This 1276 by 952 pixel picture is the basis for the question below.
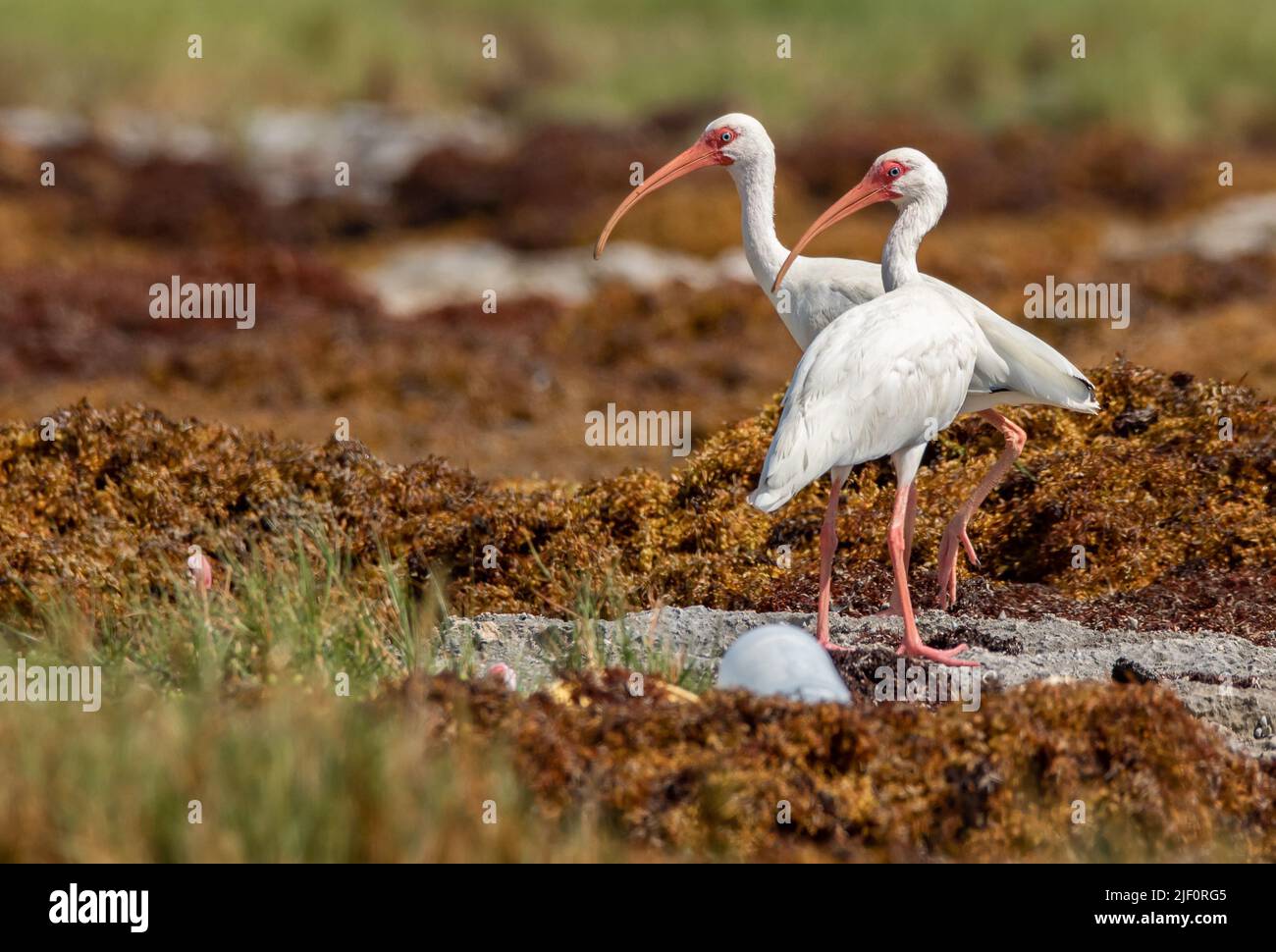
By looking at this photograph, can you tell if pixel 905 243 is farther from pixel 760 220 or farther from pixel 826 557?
pixel 826 557

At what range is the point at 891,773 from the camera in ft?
17.5

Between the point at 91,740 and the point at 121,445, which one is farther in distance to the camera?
the point at 121,445

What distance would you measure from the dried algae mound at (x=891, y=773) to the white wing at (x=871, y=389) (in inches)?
50.1

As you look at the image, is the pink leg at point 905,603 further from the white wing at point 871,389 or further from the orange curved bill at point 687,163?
the orange curved bill at point 687,163

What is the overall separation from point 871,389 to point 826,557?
692 millimetres

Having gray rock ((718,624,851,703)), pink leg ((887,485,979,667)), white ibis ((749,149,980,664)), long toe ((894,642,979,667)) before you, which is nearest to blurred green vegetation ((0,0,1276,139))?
white ibis ((749,149,980,664))

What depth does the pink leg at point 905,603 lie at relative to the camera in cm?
669

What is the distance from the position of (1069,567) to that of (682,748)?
3403 mm

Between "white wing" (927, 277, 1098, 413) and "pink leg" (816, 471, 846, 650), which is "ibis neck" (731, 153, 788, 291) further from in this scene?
"pink leg" (816, 471, 846, 650)

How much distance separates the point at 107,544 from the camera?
8.73m

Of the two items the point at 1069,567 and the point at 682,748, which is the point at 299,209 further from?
the point at 682,748

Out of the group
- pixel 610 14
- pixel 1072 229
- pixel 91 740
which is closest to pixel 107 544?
pixel 91 740

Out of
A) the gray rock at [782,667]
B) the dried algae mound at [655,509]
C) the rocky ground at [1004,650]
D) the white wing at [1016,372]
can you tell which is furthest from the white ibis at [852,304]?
the gray rock at [782,667]
